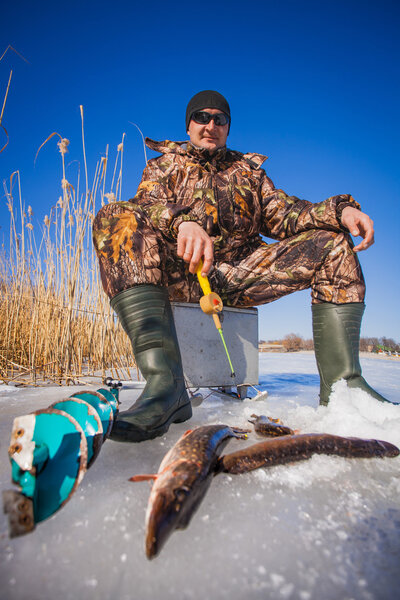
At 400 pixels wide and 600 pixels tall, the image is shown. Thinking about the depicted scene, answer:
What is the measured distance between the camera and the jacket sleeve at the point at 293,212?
1917 mm

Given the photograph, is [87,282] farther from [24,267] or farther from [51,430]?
[51,430]

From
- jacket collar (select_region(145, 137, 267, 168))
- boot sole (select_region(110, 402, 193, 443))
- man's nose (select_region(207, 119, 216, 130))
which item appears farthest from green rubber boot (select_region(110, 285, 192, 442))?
man's nose (select_region(207, 119, 216, 130))

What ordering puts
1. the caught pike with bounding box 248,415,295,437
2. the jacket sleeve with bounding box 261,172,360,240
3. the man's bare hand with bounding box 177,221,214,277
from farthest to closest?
the jacket sleeve with bounding box 261,172,360,240 < the man's bare hand with bounding box 177,221,214,277 < the caught pike with bounding box 248,415,295,437

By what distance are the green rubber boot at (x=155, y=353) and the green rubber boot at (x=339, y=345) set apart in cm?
82

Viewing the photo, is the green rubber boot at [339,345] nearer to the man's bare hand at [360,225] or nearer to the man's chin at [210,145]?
the man's bare hand at [360,225]

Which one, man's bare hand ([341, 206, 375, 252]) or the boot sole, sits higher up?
man's bare hand ([341, 206, 375, 252])

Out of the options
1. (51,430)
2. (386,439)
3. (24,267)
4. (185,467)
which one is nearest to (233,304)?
(386,439)

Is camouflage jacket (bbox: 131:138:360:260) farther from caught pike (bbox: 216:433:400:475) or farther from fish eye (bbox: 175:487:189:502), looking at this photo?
fish eye (bbox: 175:487:189:502)

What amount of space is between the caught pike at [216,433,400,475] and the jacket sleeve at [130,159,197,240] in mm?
1185

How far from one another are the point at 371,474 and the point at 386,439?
296mm

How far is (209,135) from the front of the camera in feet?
7.73

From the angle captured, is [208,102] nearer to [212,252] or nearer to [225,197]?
[225,197]

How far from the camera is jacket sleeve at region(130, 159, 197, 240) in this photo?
1.74m

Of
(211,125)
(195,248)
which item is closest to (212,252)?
(195,248)
